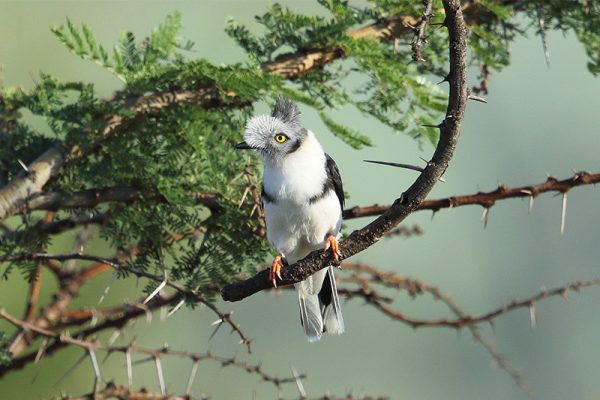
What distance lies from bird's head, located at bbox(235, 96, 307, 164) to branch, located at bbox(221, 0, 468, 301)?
1160mm

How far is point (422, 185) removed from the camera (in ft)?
9.40

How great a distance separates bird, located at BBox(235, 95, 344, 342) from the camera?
4.62m

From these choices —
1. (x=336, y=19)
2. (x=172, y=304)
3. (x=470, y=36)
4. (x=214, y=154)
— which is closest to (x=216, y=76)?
(x=214, y=154)

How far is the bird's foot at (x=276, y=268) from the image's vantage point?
360 cm

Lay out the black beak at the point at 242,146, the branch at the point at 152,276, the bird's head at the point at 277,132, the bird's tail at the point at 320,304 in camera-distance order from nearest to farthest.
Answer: the branch at the point at 152,276 → the black beak at the point at 242,146 → the bird's head at the point at 277,132 → the bird's tail at the point at 320,304

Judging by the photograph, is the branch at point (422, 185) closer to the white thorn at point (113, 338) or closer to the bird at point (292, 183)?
the bird at point (292, 183)

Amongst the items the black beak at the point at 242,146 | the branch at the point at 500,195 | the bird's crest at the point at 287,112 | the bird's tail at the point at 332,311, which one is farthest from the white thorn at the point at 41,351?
Answer: the branch at the point at 500,195

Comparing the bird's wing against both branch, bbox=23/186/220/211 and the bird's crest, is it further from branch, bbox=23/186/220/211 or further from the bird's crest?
branch, bbox=23/186/220/211

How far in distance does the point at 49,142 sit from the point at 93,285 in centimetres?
216

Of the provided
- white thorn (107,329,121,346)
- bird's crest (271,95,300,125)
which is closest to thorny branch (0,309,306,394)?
white thorn (107,329,121,346)

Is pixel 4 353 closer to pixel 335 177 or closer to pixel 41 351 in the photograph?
pixel 41 351

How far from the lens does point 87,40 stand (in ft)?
14.7

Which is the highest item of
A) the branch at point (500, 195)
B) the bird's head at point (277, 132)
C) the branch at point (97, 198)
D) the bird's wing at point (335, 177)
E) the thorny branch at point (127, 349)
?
the bird's head at point (277, 132)

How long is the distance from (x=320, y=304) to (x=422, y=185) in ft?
7.55
